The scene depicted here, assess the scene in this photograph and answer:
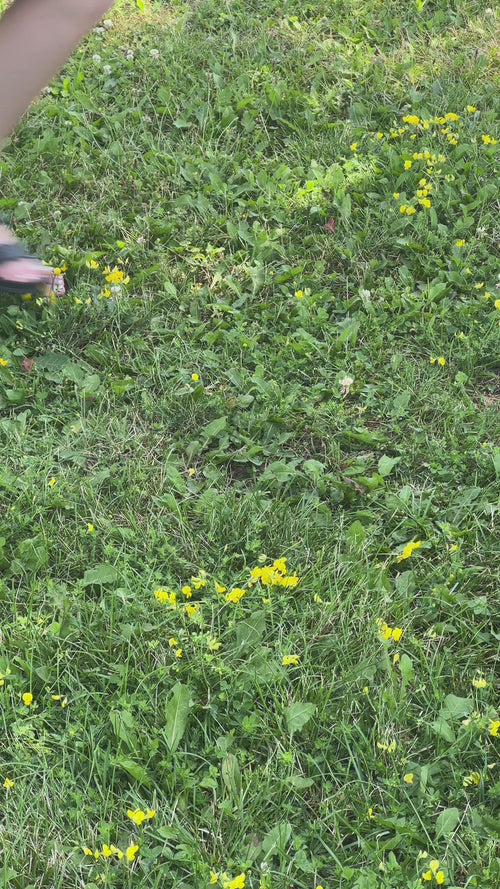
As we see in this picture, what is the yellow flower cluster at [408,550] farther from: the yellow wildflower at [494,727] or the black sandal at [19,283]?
the black sandal at [19,283]

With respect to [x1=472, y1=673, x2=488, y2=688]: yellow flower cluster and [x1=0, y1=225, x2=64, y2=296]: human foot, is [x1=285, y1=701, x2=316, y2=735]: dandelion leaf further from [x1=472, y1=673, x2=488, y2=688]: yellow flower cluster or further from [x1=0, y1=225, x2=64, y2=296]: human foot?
[x1=0, y1=225, x2=64, y2=296]: human foot

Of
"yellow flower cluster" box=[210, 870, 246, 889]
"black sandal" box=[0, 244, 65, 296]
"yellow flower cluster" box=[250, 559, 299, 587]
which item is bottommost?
"yellow flower cluster" box=[210, 870, 246, 889]

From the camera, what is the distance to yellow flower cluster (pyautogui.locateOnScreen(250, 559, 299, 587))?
229cm

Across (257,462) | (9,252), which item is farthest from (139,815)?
(9,252)

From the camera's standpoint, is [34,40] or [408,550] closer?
[34,40]

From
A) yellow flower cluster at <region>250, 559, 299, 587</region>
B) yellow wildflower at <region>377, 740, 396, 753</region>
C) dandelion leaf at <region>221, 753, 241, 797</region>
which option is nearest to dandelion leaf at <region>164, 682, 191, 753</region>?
dandelion leaf at <region>221, 753, 241, 797</region>

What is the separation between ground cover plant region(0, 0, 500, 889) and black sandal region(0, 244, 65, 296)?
0.24 feet

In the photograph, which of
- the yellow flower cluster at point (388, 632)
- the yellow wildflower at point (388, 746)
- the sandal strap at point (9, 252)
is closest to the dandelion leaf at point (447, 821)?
the yellow wildflower at point (388, 746)

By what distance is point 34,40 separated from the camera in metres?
2.22

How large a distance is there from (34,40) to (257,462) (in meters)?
1.39

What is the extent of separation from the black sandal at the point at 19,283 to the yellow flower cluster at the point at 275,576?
1521 millimetres

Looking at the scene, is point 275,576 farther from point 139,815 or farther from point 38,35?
point 38,35

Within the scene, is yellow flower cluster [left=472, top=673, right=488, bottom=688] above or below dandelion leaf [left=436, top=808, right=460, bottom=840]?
above

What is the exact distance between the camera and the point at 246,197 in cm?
370
